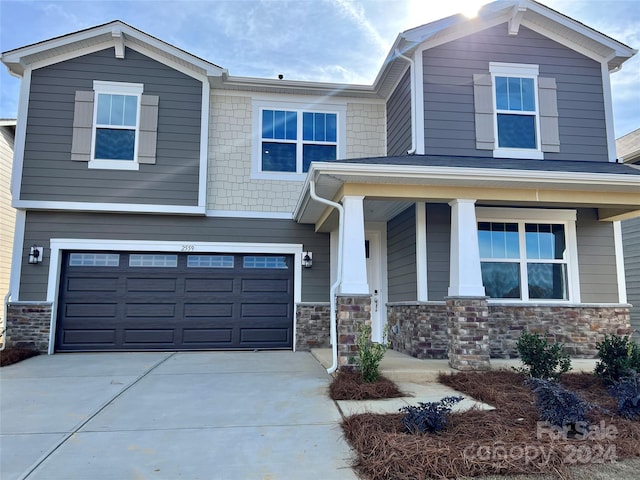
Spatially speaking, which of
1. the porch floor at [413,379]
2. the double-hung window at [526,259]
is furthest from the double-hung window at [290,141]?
the porch floor at [413,379]

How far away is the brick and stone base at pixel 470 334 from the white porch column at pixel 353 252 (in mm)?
1366

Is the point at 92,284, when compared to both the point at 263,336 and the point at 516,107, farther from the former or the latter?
the point at 516,107

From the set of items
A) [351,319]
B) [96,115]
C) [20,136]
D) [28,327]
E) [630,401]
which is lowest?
[630,401]

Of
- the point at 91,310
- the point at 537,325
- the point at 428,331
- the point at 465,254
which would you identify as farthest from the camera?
the point at 91,310

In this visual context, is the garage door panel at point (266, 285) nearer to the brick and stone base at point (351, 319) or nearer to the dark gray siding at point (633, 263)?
the brick and stone base at point (351, 319)

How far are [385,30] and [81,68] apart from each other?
595 cm

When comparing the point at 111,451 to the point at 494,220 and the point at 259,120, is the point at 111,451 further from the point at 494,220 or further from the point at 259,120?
the point at 259,120

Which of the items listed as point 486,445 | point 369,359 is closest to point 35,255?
point 369,359

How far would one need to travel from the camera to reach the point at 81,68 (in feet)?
29.1

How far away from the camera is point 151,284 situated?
8883 mm

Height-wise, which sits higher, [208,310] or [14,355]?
[208,310]

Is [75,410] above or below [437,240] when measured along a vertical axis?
below

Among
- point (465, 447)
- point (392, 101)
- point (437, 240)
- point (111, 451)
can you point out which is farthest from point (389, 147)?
point (111, 451)

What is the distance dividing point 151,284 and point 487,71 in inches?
292
